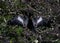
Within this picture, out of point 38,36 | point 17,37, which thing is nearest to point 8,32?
point 17,37

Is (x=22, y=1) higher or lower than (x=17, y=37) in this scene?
higher

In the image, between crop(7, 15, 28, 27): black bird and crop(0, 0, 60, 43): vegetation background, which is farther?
crop(7, 15, 28, 27): black bird

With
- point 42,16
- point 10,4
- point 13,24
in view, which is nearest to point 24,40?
point 13,24

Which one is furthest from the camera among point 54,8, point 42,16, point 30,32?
point 54,8

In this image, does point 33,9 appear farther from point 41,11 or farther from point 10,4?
point 10,4

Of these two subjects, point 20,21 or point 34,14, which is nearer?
point 20,21

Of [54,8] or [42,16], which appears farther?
[54,8]

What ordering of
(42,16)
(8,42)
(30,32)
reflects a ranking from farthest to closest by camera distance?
(42,16) < (30,32) < (8,42)

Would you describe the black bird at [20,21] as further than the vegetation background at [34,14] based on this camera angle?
Yes
